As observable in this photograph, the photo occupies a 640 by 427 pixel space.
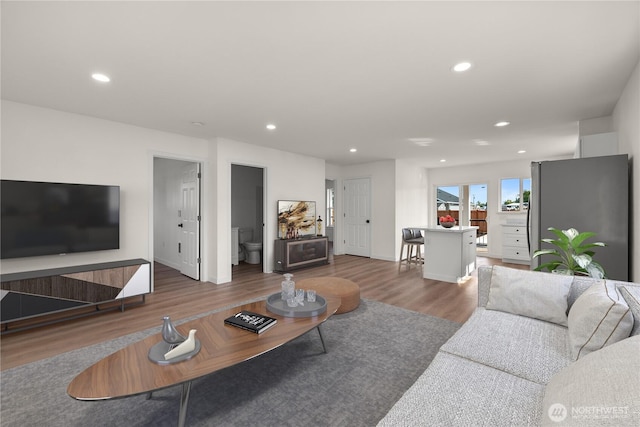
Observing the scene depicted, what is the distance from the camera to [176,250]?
556 cm

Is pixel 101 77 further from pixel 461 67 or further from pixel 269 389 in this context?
pixel 461 67

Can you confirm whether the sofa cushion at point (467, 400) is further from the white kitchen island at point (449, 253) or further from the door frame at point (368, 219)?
the door frame at point (368, 219)

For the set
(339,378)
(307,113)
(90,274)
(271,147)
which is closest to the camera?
(339,378)

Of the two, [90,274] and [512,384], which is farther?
[90,274]

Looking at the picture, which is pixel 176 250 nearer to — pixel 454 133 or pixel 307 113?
pixel 307 113

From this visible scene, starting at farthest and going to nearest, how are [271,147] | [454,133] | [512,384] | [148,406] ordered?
[271,147] → [454,133] → [148,406] → [512,384]

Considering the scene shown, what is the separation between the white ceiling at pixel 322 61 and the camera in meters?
1.76

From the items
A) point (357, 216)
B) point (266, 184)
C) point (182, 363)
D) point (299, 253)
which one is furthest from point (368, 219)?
point (182, 363)

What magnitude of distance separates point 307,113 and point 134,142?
2537mm

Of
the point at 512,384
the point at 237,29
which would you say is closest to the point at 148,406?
the point at 512,384

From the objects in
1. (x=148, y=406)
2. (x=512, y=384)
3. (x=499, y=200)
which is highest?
(x=499, y=200)

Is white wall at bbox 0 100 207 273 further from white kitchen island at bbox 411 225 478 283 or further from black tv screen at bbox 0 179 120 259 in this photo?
white kitchen island at bbox 411 225 478 283

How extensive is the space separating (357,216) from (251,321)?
568 cm

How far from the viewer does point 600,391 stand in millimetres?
857
